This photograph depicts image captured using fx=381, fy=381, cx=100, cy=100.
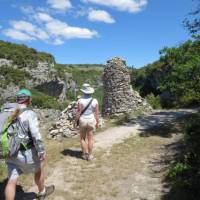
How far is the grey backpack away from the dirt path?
183 centimetres

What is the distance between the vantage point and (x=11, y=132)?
6.11 meters

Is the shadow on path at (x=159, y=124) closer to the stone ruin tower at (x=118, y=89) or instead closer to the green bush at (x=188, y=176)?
the stone ruin tower at (x=118, y=89)

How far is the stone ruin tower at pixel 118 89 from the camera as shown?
1756cm

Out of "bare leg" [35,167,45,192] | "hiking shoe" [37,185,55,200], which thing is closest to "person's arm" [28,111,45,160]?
"bare leg" [35,167,45,192]

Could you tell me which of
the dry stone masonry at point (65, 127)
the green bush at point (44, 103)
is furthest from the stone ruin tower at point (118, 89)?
the green bush at point (44, 103)

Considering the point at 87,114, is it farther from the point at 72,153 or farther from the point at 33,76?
the point at 33,76

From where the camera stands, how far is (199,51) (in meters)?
13.0

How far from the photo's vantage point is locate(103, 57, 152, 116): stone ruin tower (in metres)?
17.6

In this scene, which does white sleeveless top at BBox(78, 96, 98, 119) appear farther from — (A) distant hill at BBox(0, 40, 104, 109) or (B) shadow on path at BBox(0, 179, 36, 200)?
(A) distant hill at BBox(0, 40, 104, 109)

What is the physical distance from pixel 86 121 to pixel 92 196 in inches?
90.9

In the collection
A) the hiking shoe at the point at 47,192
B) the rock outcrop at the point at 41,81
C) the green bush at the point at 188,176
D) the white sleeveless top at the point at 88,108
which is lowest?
the hiking shoe at the point at 47,192

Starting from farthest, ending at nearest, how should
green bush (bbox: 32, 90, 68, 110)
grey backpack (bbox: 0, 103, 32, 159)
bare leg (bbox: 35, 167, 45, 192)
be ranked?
1. green bush (bbox: 32, 90, 68, 110)
2. bare leg (bbox: 35, 167, 45, 192)
3. grey backpack (bbox: 0, 103, 32, 159)

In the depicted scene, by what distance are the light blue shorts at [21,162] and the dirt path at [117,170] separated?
4.50ft

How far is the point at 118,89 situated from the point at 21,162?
38.1 feet
